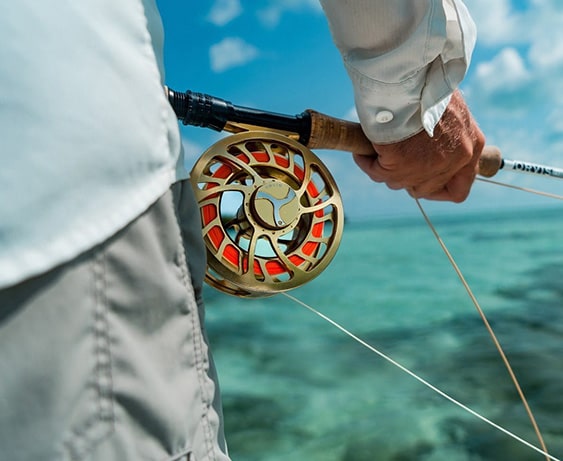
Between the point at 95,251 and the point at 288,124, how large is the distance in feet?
1.90

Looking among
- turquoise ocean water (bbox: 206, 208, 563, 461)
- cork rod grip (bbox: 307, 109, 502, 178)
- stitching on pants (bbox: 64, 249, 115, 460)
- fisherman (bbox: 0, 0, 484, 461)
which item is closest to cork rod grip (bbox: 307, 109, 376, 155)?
cork rod grip (bbox: 307, 109, 502, 178)

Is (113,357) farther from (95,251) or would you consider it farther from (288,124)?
(288,124)

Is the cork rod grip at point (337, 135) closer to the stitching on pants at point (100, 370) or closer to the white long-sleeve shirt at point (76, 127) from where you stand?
the white long-sleeve shirt at point (76, 127)

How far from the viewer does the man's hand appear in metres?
0.91

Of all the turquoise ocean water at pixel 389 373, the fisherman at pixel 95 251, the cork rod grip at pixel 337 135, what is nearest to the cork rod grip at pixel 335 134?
the cork rod grip at pixel 337 135

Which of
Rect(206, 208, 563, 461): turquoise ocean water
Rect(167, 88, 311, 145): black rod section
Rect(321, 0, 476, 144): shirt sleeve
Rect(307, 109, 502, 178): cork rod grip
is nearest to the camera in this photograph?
Rect(321, 0, 476, 144): shirt sleeve

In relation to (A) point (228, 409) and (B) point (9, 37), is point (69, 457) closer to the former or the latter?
(B) point (9, 37)

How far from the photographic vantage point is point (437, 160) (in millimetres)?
933

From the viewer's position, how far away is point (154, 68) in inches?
19.6

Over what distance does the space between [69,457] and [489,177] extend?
1.02m

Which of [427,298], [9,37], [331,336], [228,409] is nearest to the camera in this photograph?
[9,37]

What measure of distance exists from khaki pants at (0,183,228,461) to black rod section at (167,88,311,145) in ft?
1.13

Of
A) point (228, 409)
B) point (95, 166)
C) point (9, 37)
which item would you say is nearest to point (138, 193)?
point (95, 166)

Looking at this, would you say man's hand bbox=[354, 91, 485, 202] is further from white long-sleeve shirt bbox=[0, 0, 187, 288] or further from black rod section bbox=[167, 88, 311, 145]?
white long-sleeve shirt bbox=[0, 0, 187, 288]
